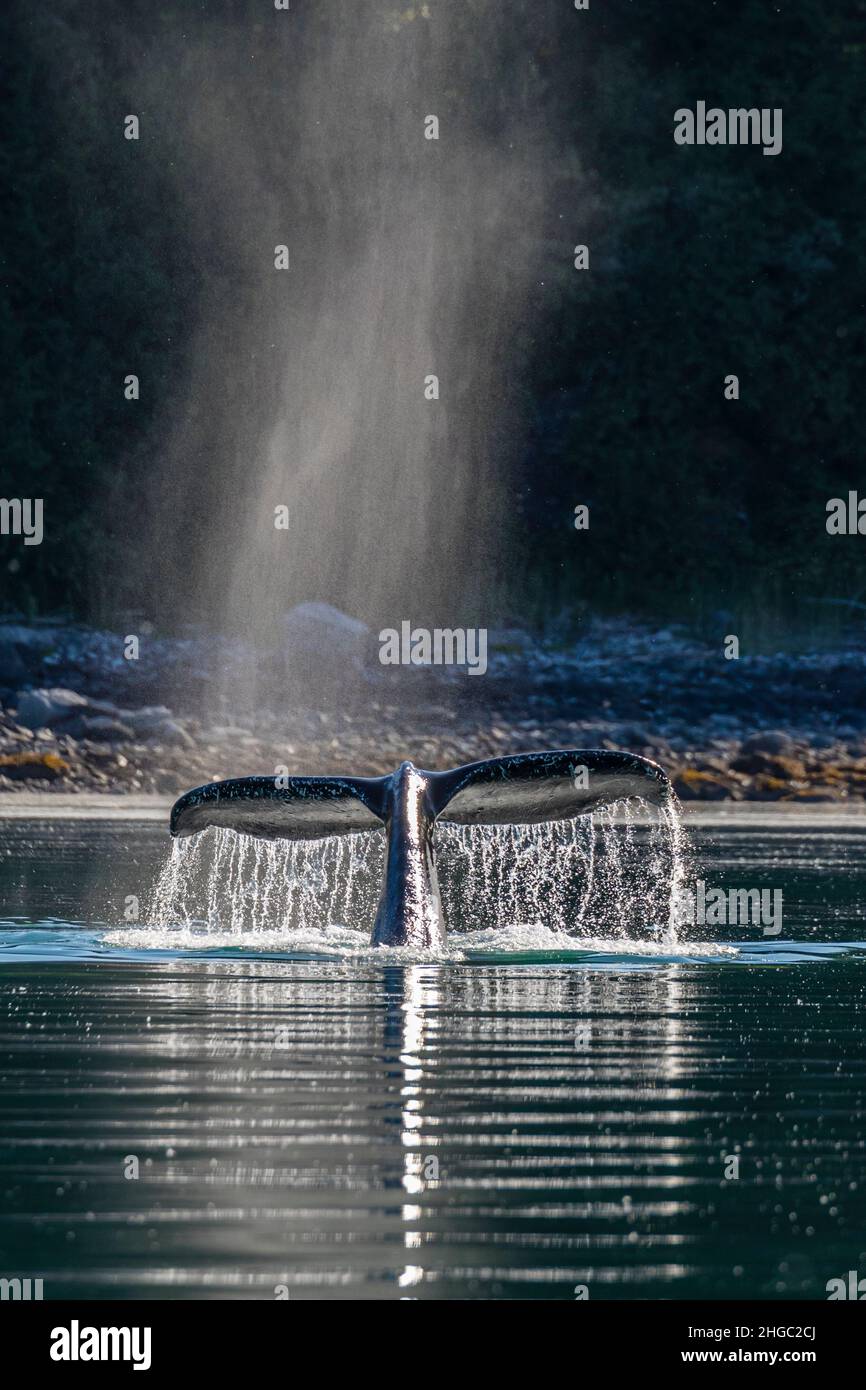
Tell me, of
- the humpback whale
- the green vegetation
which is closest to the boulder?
the green vegetation

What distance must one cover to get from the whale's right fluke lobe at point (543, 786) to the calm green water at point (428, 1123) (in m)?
1.25

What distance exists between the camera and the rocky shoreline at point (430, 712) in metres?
53.6

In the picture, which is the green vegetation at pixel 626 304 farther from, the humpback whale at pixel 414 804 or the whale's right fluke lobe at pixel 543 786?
Answer: the whale's right fluke lobe at pixel 543 786

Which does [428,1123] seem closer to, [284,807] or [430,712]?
[284,807]

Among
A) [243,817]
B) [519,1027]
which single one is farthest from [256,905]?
[519,1027]

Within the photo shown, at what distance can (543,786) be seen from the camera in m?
19.2

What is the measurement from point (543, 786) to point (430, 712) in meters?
42.6

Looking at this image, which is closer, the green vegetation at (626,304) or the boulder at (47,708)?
the boulder at (47,708)

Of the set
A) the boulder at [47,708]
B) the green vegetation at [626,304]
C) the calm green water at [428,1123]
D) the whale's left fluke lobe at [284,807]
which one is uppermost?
the green vegetation at [626,304]

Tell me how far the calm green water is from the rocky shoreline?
3274 centimetres

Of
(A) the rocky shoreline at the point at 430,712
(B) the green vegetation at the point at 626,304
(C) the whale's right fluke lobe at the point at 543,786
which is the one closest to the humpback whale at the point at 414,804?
(C) the whale's right fluke lobe at the point at 543,786

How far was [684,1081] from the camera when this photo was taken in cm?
1366

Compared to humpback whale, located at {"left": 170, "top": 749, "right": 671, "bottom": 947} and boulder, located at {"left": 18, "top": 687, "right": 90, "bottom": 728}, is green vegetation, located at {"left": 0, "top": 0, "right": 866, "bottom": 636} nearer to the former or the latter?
boulder, located at {"left": 18, "top": 687, "right": 90, "bottom": 728}

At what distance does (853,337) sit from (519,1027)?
211 ft
